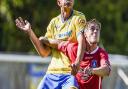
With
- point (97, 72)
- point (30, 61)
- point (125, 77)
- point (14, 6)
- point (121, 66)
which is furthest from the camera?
point (14, 6)

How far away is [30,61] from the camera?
54.3ft

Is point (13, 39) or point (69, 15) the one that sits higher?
point (69, 15)

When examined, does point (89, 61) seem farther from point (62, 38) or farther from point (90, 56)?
point (62, 38)

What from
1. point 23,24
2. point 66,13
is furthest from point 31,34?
point 66,13

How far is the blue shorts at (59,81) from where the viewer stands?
9.10m

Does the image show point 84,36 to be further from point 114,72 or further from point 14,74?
point 14,74

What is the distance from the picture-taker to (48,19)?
2377 centimetres

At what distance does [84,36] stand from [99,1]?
50.6 ft

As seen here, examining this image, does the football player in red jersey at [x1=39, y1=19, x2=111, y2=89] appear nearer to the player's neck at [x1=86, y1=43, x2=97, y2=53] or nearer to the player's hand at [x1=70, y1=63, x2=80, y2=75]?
the player's neck at [x1=86, y1=43, x2=97, y2=53]

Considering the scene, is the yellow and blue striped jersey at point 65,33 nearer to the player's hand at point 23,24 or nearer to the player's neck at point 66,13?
the player's neck at point 66,13

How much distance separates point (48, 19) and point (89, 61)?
1453cm

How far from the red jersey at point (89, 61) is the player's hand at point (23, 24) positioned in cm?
41

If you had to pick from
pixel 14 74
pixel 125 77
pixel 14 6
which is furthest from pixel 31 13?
pixel 125 77

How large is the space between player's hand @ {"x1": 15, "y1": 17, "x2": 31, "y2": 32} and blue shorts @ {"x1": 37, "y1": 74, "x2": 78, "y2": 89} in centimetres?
60
